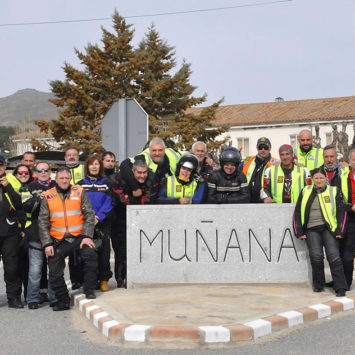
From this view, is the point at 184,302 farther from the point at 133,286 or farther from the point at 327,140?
the point at 327,140

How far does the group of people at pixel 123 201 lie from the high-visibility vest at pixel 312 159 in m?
0.01

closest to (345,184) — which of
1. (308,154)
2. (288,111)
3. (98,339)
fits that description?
(308,154)

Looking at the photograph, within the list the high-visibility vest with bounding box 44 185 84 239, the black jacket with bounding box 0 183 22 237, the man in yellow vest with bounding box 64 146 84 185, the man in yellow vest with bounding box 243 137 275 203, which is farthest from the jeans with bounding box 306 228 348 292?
the black jacket with bounding box 0 183 22 237

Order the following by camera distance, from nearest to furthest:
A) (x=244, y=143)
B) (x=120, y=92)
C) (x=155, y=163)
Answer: (x=155, y=163)
(x=120, y=92)
(x=244, y=143)

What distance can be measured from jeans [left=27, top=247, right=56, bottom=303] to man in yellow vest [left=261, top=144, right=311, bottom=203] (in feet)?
10.9

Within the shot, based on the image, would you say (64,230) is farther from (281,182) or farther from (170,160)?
(281,182)

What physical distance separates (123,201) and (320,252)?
9.19ft

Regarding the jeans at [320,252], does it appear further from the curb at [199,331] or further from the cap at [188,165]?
the cap at [188,165]

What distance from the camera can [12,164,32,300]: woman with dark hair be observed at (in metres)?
9.45

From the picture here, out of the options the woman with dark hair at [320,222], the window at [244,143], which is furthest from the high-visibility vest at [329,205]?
the window at [244,143]

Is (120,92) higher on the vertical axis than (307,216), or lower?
higher

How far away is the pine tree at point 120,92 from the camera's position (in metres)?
44.6

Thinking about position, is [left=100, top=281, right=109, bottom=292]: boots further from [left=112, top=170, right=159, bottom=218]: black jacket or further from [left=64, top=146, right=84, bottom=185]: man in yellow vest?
[left=64, top=146, right=84, bottom=185]: man in yellow vest

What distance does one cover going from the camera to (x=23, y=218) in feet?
31.1
